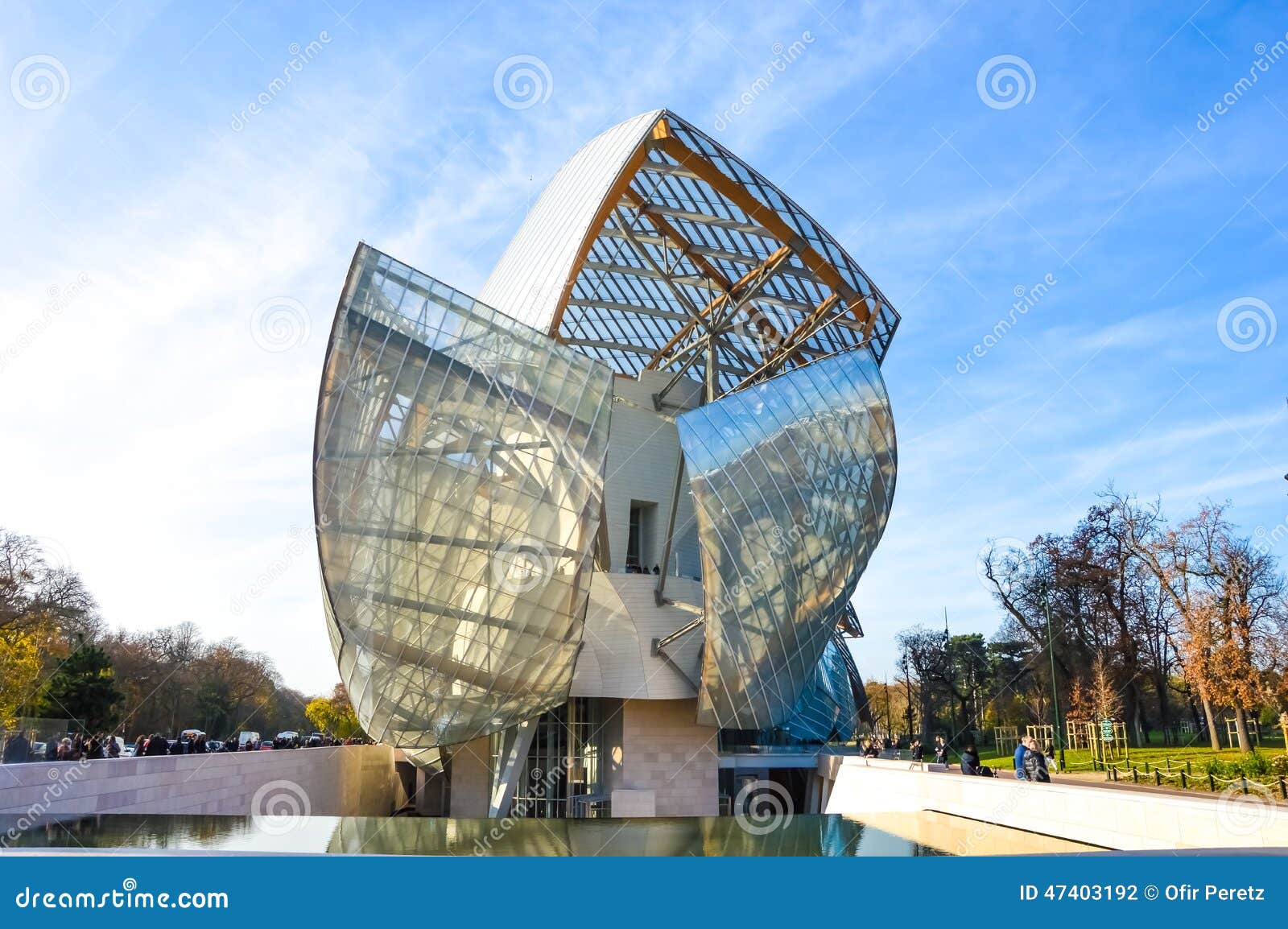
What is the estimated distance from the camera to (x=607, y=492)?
34156 mm

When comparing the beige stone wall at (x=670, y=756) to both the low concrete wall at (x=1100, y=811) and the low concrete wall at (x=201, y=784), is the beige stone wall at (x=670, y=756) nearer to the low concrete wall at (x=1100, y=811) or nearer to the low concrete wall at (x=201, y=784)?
the low concrete wall at (x=201, y=784)

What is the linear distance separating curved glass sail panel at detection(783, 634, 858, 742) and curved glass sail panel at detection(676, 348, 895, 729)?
31.1 ft

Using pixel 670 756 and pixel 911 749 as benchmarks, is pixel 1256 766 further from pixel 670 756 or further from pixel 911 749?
pixel 911 749

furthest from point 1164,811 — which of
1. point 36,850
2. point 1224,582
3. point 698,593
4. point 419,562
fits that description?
point 1224,582

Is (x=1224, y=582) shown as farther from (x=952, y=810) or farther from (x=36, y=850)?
(x=36, y=850)

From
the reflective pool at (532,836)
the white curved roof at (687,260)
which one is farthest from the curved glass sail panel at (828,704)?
the reflective pool at (532,836)

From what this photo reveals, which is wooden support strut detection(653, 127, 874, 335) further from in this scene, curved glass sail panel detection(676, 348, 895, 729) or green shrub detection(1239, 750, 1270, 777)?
green shrub detection(1239, 750, 1270, 777)

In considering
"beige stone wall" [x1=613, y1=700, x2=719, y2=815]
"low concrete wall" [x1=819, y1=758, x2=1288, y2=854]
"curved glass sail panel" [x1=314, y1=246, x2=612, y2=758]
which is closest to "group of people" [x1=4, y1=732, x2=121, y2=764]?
"curved glass sail panel" [x1=314, y1=246, x2=612, y2=758]

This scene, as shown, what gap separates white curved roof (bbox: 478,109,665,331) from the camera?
2666cm

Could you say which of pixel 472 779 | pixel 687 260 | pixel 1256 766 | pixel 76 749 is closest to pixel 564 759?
pixel 472 779

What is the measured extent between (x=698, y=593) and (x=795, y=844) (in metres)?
20.3

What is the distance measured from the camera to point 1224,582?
37.5 metres

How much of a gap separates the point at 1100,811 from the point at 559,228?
2244cm

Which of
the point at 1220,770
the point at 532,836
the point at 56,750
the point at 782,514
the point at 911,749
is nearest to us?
the point at 532,836
